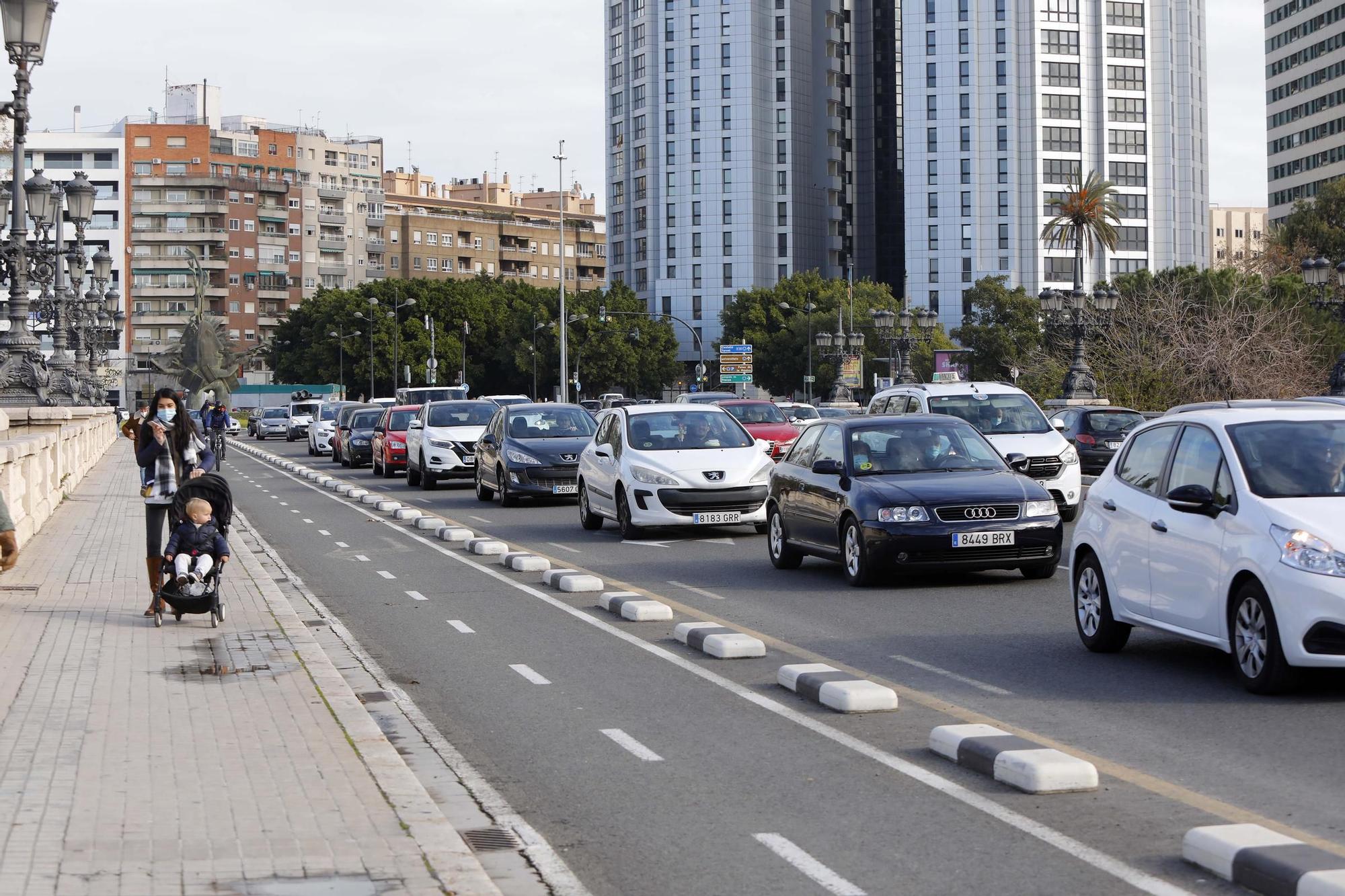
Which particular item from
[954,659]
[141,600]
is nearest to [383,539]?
[141,600]

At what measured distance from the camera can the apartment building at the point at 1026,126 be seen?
13738cm

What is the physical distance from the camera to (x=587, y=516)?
902 inches

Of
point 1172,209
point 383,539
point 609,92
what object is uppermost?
point 609,92

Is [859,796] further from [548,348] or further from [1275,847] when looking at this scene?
[548,348]

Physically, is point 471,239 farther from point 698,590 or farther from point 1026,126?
point 698,590

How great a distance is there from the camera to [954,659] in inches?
428

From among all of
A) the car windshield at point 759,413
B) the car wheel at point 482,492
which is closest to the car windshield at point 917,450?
the car wheel at point 482,492

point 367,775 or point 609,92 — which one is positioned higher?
point 609,92

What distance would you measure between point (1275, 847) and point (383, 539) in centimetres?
1728

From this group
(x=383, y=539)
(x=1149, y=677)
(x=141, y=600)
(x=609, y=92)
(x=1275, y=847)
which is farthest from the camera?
(x=609, y=92)

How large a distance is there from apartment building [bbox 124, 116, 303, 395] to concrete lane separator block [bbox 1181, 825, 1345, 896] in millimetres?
157883

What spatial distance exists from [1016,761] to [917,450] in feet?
29.6

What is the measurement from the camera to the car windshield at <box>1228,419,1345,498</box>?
9.50 meters

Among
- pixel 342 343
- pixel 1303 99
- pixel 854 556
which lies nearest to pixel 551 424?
pixel 854 556
